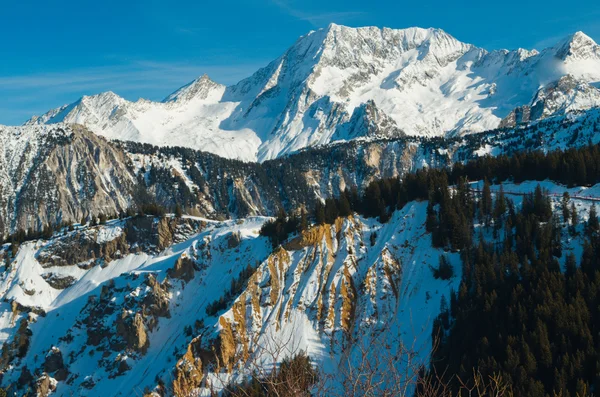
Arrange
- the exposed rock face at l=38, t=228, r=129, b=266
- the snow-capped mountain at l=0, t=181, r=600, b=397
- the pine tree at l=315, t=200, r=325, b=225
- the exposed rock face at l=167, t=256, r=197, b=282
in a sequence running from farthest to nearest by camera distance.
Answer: the exposed rock face at l=38, t=228, r=129, b=266 → the exposed rock face at l=167, t=256, r=197, b=282 → the pine tree at l=315, t=200, r=325, b=225 → the snow-capped mountain at l=0, t=181, r=600, b=397

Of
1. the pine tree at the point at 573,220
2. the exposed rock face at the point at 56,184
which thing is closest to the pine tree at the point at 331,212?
the pine tree at the point at 573,220

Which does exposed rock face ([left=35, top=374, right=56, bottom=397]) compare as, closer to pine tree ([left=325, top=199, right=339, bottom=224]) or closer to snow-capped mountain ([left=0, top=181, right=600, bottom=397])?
snow-capped mountain ([left=0, top=181, right=600, bottom=397])

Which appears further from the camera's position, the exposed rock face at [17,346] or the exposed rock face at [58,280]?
the exposed rock face at [58,280]

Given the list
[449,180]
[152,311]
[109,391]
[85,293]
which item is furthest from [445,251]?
[85,293]

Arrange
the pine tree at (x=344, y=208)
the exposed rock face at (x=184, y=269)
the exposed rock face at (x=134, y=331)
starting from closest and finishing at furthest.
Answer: the exposed rock face at (x=134, y=331) → the pine tree at (x=344, y=208) → the exposed rock face at (x=184, y=269)

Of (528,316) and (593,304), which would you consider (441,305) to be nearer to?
(528,316)

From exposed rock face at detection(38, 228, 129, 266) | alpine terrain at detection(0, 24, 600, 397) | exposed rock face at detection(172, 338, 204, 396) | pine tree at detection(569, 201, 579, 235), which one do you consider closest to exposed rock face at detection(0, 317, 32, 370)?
alpine terrain at detection(0, 24, 600, 397)

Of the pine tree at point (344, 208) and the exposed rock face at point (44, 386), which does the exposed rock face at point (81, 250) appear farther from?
the pine tree at point (344, 208)

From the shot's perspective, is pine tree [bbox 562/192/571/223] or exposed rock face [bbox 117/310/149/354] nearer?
pine tree [bbox 562/192/571/223]

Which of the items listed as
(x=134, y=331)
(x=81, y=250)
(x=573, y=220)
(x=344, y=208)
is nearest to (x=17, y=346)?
(x=134, y=331)

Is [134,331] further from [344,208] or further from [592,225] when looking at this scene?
[592,225]

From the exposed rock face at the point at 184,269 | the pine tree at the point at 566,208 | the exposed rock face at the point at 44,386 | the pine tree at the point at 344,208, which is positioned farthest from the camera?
the exposed rock face at the point at 184,269

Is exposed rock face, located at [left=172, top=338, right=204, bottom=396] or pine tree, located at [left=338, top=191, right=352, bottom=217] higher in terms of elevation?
pine tree, located at [left=338, top=191, right=352, bottom=217]
